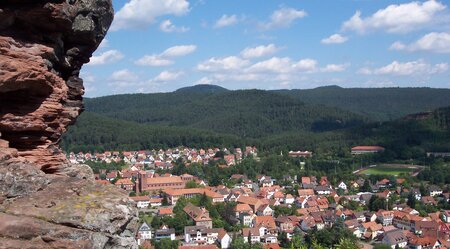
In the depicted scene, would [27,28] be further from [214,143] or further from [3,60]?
[214,143]

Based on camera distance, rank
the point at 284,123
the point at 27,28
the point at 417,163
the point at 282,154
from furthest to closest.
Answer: the point at 284,123
the point at 282,154
the point at 417,163
the point at 27,28

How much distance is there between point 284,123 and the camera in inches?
7844

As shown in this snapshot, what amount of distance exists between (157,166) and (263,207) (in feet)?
162

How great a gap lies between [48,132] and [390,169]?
9835 centimetres

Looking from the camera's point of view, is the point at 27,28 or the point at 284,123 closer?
the point at 27,28

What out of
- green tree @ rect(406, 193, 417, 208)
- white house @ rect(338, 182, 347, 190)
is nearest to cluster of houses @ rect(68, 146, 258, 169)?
white house @ rect(338, 182, 347, 190)

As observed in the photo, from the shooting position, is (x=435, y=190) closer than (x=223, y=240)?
No

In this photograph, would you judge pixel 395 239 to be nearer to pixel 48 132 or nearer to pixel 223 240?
pixel 223 240

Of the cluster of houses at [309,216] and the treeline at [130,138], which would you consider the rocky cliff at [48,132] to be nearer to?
Result: the cluster of houses at [309,216]

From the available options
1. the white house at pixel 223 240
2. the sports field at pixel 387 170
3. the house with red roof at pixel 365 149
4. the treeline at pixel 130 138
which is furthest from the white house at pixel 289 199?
the treeline at pixel 130 138

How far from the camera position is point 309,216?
5834cm

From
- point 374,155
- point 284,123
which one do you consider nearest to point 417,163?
point 374,155

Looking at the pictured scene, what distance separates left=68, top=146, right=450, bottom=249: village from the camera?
4909 centimetres

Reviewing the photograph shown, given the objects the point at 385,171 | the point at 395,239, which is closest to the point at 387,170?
the point at 385,171
